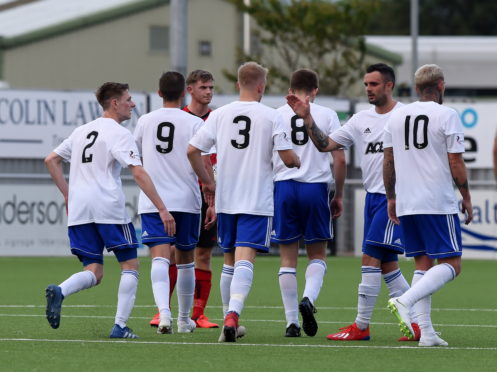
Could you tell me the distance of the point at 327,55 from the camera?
147ft

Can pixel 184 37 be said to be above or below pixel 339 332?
above

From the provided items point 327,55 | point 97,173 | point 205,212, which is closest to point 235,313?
point 97,173

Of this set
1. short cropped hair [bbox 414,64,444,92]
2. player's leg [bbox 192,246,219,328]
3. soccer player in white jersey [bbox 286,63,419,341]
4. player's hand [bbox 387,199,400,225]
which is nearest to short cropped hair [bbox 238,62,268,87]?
soccer player in white jersey [bbox 286,63,419,341]

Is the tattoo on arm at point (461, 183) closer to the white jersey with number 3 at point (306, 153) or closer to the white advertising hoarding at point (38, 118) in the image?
the white jersey with number 3 at point (306, 153)

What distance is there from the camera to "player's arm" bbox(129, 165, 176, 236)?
10.4 metres

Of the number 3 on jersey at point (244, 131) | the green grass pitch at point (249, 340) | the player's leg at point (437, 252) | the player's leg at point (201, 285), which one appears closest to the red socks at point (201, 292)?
the player's leg at point (201, 285)

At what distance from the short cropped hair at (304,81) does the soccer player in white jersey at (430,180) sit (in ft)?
3.75

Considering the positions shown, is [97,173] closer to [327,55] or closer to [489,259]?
[489,259]

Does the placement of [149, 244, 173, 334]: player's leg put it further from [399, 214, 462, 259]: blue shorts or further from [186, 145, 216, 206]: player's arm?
[399, 214, 462, 259]: blue shorts

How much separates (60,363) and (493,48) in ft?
154

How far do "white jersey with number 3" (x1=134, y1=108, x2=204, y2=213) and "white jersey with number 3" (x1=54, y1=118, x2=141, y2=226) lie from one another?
1.92 feet

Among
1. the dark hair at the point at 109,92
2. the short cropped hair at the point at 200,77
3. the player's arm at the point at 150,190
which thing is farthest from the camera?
the short cropped hair at the point at 200,77

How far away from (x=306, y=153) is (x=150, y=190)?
5.37 feet

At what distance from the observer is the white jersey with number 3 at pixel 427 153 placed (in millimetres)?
10016
